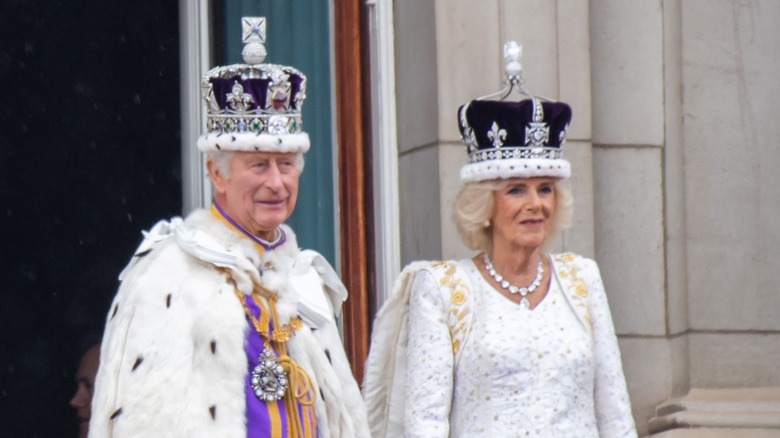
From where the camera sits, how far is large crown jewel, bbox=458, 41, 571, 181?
259 inches

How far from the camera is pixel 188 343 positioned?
5.32 m

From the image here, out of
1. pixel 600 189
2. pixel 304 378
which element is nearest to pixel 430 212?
pixel 600 189

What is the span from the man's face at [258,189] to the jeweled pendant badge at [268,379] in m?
0.40

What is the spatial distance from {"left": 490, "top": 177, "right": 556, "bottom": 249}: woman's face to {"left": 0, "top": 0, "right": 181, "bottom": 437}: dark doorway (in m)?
4.17

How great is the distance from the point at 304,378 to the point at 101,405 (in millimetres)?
633

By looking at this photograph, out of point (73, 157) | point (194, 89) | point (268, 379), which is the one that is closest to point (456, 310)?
point (268, 379)

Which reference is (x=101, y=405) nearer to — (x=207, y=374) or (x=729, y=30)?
(x=207, y=374)

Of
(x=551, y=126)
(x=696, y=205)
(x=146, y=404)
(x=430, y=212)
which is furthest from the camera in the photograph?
(x=696, y=205)

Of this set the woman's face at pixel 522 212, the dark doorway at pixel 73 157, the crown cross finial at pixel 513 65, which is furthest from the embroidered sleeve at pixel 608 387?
the dark doorway at pixel 73 157

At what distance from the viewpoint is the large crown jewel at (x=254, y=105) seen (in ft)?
18.4

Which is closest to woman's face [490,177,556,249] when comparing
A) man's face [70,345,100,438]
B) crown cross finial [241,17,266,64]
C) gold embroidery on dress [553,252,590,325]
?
gold embroidery on dress [553,252,590,325]

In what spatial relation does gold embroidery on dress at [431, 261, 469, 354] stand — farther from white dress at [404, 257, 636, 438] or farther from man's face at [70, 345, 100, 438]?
man's face at [70, 345, 100, 438]

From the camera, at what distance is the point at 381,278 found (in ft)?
25.8

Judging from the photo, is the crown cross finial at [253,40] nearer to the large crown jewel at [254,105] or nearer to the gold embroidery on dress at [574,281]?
the large crown jewel at [254,105]
